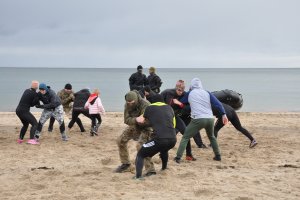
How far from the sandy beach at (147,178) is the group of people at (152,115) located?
1.07ft

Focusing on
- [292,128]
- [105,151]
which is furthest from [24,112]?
[292,128]

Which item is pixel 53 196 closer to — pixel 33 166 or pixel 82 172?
pixel 82 172

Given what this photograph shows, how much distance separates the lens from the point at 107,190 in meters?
6.95

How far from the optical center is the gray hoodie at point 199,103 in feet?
28.7

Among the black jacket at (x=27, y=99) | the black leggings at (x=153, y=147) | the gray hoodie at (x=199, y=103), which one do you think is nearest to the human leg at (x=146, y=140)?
the black leggings at (x=153, y=147)

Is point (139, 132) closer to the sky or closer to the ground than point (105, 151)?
closer to the sky

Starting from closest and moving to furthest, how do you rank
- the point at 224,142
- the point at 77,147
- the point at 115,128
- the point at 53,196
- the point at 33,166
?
the point at 53,196 < the point at 33,166 < the point at 77,147 < the point at 224,142 < the point at 115,128

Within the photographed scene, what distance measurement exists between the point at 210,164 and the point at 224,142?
9.77ft

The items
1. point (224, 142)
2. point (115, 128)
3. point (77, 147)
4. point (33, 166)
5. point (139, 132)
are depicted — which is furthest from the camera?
point (115, 128)

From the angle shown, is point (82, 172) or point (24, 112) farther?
point (24, 112)

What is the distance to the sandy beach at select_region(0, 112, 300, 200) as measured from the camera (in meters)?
6.86

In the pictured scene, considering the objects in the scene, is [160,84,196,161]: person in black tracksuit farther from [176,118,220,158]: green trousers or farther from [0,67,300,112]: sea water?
[0,67,300,112]: sea water

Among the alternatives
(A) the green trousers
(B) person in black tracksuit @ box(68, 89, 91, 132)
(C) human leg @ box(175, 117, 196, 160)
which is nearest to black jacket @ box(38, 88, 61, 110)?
(B) person in black tracksuit @ box(68, 89, 91, 132)

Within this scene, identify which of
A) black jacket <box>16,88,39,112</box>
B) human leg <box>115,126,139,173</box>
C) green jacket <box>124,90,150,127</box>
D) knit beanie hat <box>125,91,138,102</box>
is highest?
knit beanie hat <box>125,91,138,102</box>
